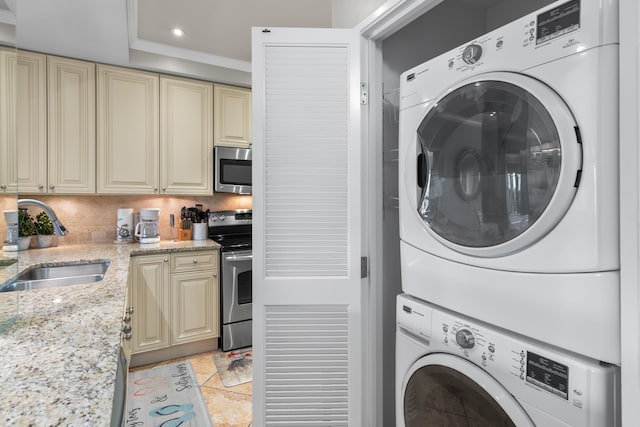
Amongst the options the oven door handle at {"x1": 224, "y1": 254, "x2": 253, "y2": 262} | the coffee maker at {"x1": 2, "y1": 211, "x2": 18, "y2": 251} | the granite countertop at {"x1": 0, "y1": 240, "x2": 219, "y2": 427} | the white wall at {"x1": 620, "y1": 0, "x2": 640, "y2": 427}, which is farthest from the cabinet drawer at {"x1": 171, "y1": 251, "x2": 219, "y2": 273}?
the white wall at {"x1": 620, "y1": 0, "x2": 640, "y2": 427}

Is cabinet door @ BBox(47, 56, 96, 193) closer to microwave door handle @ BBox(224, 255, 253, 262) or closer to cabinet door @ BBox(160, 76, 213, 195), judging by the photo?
cabinet door @ BBox(160, 76, 213, 195)

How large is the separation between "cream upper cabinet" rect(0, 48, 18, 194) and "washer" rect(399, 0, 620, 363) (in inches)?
47.7

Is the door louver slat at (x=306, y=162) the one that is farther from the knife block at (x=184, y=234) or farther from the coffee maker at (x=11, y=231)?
the knife block at (x=184, y=234)

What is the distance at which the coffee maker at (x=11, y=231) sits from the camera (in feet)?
2.97

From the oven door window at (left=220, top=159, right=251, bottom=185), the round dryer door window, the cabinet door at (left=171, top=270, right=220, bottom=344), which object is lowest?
the cabinet door at (left=171, top=270, right=220, bottom=344)

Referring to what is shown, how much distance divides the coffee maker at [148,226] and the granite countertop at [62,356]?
1.49m

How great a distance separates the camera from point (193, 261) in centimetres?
287

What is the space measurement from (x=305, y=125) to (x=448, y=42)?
1.10 metres

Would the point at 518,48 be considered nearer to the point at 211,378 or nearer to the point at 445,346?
the point at 445,346

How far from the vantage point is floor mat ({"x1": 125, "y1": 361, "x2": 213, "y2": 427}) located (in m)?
2.00

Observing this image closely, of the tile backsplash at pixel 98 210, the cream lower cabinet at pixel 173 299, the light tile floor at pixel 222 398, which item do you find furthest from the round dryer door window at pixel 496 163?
the tile backsplash at pixel 98 210

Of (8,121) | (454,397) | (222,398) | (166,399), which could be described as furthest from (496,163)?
(166,399)

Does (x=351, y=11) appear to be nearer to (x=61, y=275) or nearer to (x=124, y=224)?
(x=61, y=275)

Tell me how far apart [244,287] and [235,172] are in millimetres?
1083
